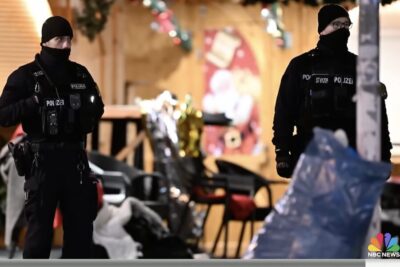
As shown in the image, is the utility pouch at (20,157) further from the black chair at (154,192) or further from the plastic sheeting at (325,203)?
the black chair at (154,192)

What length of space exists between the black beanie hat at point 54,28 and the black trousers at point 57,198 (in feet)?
1.78

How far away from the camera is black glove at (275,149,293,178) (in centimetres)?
729

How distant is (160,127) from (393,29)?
9.74 feet

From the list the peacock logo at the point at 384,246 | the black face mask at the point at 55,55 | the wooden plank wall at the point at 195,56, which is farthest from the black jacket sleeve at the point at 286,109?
the wooden plank wall at the point at 195,56

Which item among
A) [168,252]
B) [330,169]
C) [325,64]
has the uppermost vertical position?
[325,64]

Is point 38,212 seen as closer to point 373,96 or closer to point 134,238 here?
point 373,96

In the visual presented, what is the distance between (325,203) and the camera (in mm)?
5949

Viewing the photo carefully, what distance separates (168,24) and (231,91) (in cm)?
95

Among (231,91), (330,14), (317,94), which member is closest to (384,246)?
(317,94)

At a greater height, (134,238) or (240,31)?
(240,31)

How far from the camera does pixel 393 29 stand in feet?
29.2

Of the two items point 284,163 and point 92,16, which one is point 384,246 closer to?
point 284,163

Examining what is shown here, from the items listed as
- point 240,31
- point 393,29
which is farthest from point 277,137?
point 240,31

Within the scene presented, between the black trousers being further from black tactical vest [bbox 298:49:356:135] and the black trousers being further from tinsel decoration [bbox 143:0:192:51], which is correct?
tinsel decoration [bbox 143:0:192:51]
